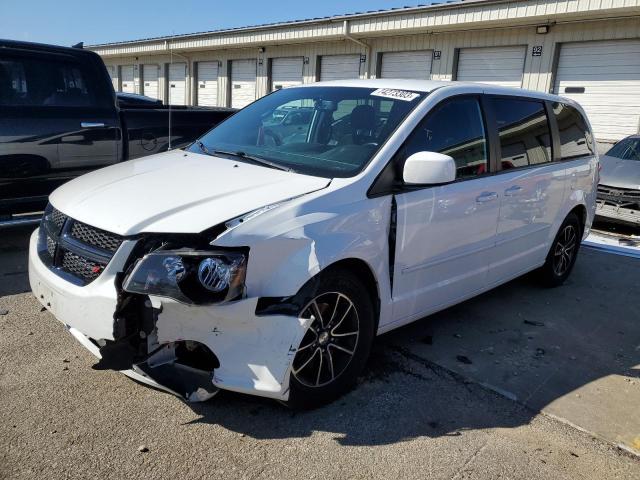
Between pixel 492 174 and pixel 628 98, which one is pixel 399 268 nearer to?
pixel 492 174

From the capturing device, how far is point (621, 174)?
855 cm

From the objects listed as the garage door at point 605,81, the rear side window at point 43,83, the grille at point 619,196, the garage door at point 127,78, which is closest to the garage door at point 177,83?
the garage door at point 127,78

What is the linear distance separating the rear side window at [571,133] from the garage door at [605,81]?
25.6 feet

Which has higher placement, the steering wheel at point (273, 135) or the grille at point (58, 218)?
the steering wheel at point (273, 135)

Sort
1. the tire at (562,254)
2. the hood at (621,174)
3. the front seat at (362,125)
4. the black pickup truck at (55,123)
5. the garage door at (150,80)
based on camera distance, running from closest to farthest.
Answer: the front seat at (362,125), the black pickup truck at (55,123), the tire at (562,254), the hood at (621,174), the garage door at (150,80)

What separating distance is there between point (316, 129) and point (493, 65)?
38.9 feet

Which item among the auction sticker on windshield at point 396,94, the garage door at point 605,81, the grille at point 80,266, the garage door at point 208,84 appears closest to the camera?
the grille at point 80,266

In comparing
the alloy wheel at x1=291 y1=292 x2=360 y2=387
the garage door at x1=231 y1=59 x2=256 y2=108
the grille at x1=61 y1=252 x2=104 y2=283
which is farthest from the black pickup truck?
the garage door at x1=231 y1=59 x2=256 y2=108

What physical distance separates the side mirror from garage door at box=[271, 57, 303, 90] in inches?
652

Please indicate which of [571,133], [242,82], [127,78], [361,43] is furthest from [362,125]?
[127,78]

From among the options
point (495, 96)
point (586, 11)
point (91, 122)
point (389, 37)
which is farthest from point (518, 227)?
point (389, 37)

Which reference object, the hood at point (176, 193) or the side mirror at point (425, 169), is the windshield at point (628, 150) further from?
the hood at point (176, 193)

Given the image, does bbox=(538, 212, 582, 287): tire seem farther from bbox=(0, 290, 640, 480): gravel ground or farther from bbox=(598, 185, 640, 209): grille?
bbox=(598, 185, 640, 209): grille

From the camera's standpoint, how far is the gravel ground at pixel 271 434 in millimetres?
2590
